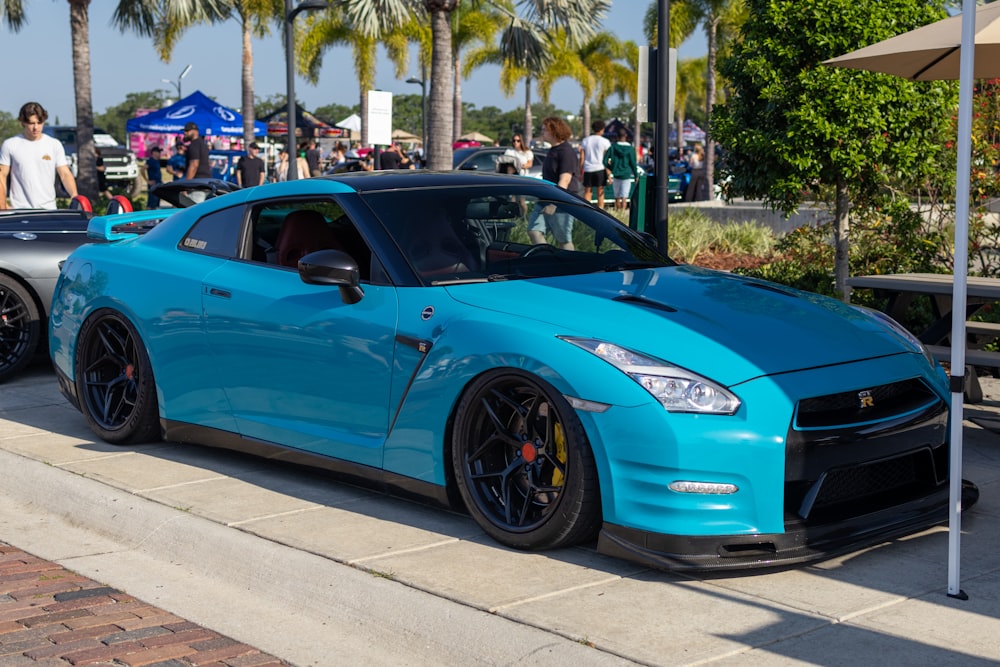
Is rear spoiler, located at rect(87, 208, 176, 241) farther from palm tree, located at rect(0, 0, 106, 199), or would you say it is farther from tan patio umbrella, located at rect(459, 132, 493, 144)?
tan patio umbrella, located at rect(459, 132, 493, 144)

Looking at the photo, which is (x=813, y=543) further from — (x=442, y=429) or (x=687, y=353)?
(x=442, y=429)

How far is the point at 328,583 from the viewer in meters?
4.61

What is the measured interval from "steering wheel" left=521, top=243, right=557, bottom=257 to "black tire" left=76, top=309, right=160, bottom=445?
2179mm

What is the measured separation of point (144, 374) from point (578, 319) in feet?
9.05

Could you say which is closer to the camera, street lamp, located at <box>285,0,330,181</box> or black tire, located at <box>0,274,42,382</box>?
black tire, located at <box>0,274,42,382</box>

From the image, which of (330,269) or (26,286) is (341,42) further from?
(330,269)

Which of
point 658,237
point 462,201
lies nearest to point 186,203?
point 658,237

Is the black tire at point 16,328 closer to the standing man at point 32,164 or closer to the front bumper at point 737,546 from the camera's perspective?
the standing man at point 32,164

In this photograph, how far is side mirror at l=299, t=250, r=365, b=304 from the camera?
17.6ft

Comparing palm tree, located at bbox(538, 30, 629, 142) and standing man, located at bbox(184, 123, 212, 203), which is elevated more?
palm tree, located at bbox(538, 30, 629, 142)

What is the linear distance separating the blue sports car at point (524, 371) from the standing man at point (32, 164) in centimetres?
471

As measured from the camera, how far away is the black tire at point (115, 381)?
661 centimetres

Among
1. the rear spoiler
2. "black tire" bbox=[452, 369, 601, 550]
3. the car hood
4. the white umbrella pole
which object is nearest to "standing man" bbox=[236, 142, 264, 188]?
the rear spoiler

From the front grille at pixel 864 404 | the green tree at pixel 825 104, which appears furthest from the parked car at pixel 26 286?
the front grille at pixel 864 404
